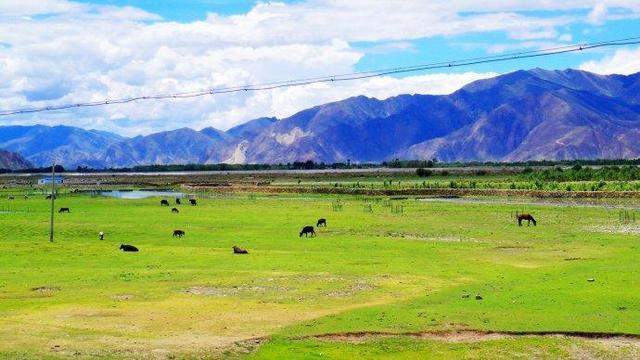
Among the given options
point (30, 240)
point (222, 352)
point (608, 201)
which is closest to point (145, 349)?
point (222, 352)

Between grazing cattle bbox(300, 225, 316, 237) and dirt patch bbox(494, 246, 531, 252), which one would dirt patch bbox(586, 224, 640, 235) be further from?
grazing cattle bbox(300, 225, 316, 237)

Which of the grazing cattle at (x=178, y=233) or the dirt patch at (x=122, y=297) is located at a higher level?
the grazing cattle at (x=178, y=233)

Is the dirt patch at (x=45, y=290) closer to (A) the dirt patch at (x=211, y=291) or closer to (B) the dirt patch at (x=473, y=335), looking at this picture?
(A) the dirt patch at (x=211, y=291)

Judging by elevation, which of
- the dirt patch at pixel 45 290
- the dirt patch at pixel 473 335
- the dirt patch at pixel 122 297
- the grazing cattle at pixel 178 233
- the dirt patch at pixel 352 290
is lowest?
the dirt patch at pixel 473 335

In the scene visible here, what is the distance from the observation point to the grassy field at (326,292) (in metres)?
23.2

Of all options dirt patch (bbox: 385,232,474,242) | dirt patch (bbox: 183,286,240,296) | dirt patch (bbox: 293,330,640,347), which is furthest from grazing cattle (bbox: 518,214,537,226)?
dirt patch (bbox: 293,330,640,347)

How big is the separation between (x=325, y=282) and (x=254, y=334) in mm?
9786

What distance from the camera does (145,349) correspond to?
22.6 m

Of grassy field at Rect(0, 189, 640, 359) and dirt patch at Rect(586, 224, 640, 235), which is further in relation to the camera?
dirt patch at Rect(586, 224, 640, 235)

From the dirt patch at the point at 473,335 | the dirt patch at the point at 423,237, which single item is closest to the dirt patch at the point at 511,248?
the dirt patch at the point at 423,237

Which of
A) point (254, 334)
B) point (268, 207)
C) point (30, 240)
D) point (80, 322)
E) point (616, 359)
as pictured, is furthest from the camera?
point (268, 207)

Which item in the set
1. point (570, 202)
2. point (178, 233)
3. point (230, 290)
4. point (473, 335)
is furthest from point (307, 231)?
point (570, 202)

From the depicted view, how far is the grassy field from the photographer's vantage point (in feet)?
76.1

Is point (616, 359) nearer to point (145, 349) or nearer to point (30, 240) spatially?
point (145, 349)
